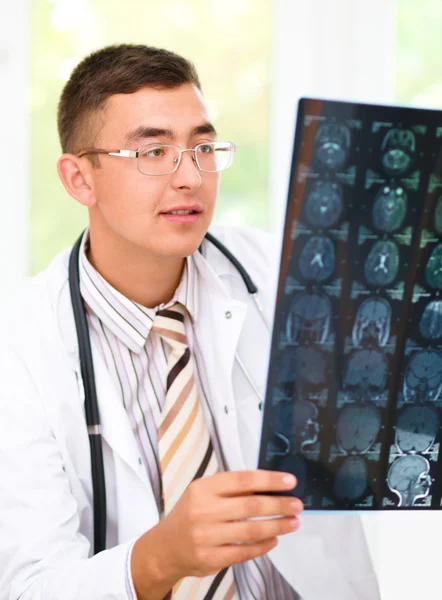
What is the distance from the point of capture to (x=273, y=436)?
76 centimetres

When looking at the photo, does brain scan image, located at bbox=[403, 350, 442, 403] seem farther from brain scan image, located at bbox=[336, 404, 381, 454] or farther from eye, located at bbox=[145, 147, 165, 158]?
eye, located at bbox=[145, 147, 165, 158]

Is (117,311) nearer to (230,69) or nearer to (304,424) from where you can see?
(304,424)

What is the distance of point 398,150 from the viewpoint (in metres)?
0.74

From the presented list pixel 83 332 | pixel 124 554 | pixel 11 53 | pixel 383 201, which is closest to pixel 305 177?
pixel 383 201

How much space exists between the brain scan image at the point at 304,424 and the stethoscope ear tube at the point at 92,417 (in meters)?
0.46

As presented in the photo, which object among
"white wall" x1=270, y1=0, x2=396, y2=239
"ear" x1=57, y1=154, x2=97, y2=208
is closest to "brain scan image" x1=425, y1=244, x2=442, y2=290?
"ear" x1=57, y1=154, x2=97, y2=208

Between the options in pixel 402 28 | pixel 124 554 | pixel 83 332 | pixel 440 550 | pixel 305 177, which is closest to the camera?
pixel 305 177

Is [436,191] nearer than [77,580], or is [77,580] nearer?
[436,191]

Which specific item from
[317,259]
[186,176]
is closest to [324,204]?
[317,259]

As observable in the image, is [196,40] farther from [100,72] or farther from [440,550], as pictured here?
[440,550]

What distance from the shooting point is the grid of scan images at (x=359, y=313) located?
73cm

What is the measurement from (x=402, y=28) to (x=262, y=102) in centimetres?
52

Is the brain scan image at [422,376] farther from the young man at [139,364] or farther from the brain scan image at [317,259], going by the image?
the young man at [139,364]

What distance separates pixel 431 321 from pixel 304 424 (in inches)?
6.9
